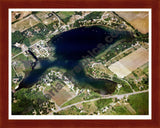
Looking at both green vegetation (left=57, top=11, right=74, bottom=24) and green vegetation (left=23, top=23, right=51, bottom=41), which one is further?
green vegetation (left=23, top=23, right=51, bottom=41)

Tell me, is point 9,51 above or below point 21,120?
above

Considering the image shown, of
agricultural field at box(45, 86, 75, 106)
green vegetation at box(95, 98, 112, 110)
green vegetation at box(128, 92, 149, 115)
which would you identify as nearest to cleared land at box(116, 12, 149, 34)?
green vegetation at box(128, 92, 149, 115)

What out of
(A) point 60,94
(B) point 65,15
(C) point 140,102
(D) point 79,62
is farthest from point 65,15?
(C) point 140,102

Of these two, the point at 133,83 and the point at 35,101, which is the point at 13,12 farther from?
the point at 133,83

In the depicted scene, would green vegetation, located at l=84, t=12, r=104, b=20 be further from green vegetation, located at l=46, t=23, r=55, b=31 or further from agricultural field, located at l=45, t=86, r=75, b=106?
agricultural field, located at l=45, t=86, r=75, b=106

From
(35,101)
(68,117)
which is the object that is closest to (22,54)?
(35,101)

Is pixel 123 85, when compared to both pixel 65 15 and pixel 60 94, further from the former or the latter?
pixel 65 15

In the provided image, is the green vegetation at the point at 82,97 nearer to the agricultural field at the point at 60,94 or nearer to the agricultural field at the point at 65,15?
the agricultural field at the point at 60,94
